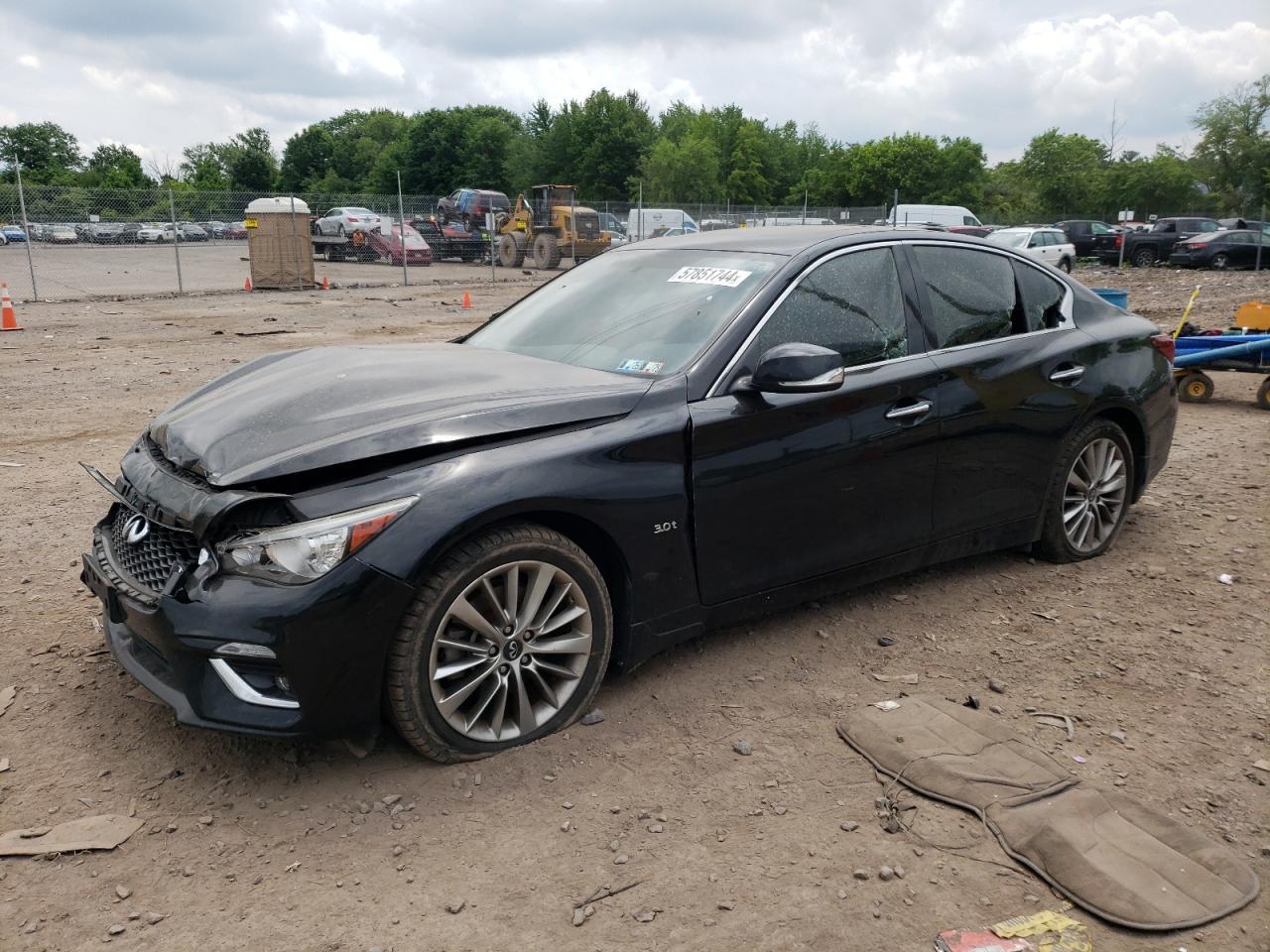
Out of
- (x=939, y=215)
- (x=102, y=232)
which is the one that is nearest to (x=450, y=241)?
(x=102, y=232)

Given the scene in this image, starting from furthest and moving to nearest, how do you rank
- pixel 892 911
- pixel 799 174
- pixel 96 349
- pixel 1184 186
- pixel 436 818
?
pixel 799 174
pixel 1184 186
pixel 96 349
pixel 436 818
pixel 892 911

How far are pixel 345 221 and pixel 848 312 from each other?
33.1 m

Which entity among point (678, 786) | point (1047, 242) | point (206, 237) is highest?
point (206, 237)

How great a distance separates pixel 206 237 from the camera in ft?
102

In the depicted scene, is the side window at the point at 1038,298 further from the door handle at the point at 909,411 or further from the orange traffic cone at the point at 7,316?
the orange traffic cone at the point at 7,316

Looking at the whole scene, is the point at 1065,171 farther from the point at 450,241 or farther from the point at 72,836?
the point at 72,836

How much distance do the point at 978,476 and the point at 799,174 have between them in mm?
78498

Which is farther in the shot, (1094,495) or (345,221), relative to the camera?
(345,221)

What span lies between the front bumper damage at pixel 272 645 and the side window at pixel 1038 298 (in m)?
3.28

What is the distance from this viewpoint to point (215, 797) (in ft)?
10.2

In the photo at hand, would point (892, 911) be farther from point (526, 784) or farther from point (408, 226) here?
point (408, 226)

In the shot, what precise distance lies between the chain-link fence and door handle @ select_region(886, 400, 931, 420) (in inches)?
656

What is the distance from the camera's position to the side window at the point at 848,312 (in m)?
3.93

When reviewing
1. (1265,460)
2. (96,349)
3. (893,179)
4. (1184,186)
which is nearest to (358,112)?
(893,179)
